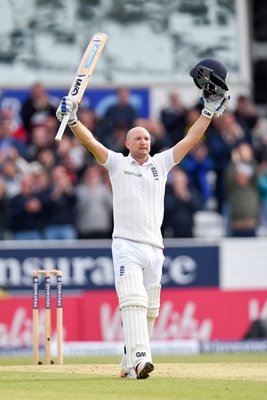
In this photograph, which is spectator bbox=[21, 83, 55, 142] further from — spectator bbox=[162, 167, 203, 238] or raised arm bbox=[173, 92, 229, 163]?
raised arm bbox=[173, 92, 229, 163]

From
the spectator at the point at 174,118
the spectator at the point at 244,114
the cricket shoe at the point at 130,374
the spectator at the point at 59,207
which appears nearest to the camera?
the cricket shoe at the point at 130,374

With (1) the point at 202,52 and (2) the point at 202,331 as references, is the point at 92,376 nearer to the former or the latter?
(2) the point at 202,331

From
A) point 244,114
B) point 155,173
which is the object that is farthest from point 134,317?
point 244,114

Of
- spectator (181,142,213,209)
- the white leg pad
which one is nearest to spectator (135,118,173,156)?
spectator (181,142,213,209)

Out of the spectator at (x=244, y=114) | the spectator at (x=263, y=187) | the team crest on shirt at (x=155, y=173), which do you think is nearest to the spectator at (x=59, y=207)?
the spectator at (x=263, y=187)

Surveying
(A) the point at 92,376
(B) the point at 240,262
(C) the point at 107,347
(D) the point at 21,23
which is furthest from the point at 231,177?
(A) the point at 92,376

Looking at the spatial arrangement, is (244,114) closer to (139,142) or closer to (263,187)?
(263,187)

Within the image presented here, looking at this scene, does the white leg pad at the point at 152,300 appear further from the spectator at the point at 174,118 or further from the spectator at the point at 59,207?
the spectator at the point at 174,118

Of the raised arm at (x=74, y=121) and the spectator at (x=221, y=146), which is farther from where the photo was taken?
the spectator at (x=221, y=146)

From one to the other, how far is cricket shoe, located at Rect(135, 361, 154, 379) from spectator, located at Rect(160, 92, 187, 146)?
10.3 metres

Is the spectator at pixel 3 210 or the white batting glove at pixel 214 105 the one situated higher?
the spectator at pixel 3 210

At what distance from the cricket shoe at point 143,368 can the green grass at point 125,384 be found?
3.3 inches

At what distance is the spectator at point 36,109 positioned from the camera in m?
20.9

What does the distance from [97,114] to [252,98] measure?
13.5 ft
